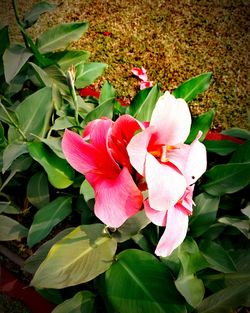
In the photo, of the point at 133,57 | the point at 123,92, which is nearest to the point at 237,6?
the point at 133,57

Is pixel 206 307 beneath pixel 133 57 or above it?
beneath

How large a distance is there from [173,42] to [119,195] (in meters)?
1.33

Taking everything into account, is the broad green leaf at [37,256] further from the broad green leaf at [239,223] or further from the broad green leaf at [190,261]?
the broad green leaf at [239,223]

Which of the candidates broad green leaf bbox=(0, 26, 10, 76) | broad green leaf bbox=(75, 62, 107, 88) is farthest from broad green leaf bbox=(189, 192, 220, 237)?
broad green leaf bbox=(0, 26, 10, 76)

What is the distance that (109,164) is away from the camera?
2.59ft

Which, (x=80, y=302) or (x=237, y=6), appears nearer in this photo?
A: (x=80, y=302)

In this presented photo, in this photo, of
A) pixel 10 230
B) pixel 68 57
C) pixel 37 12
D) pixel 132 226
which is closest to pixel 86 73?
pixel 68 57

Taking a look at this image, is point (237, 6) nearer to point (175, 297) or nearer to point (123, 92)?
point (123, 92)

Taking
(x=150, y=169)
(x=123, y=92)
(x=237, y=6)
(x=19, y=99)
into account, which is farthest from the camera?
(x=237, y=6)

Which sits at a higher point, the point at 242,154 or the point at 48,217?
the point at 242,154

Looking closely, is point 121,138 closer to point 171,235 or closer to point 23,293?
point 171,235

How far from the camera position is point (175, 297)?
1.00 metres

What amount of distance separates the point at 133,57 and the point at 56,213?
2.98ft

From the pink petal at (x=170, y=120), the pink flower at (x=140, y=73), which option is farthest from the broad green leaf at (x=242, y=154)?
the pink flower at (x=140, y=73)
